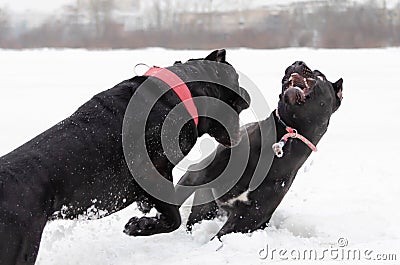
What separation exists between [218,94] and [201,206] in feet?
2.50

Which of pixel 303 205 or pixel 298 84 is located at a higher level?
pixel 298 84

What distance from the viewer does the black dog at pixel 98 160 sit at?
9.36 ft

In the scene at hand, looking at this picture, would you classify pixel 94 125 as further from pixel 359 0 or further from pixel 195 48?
pixel 359 0

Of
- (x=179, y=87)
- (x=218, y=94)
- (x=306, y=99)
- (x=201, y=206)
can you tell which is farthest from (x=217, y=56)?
(x=201, y=206)

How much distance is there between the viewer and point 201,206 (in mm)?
4148

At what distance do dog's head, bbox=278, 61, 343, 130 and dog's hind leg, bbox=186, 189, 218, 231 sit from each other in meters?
0.69

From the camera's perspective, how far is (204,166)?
4.15 m

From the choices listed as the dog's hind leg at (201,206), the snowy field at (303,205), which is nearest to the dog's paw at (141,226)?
the snowy field at (303,205)

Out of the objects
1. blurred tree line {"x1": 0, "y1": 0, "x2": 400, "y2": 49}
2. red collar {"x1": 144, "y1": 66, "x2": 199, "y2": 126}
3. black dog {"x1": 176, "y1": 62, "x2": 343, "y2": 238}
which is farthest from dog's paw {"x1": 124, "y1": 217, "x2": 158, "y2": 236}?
blurred tree line {"x1": 0, "y1": 0, "x2": 400, "y2": 49}

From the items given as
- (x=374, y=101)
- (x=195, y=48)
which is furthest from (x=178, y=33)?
(x=374, y=101)

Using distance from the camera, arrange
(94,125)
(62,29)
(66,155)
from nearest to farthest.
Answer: (66,155) → (94,125) → (62,29)

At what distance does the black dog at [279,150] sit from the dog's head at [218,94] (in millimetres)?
168

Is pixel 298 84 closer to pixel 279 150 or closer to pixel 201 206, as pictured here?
pixel 279 150

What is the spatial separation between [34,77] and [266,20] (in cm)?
1335
